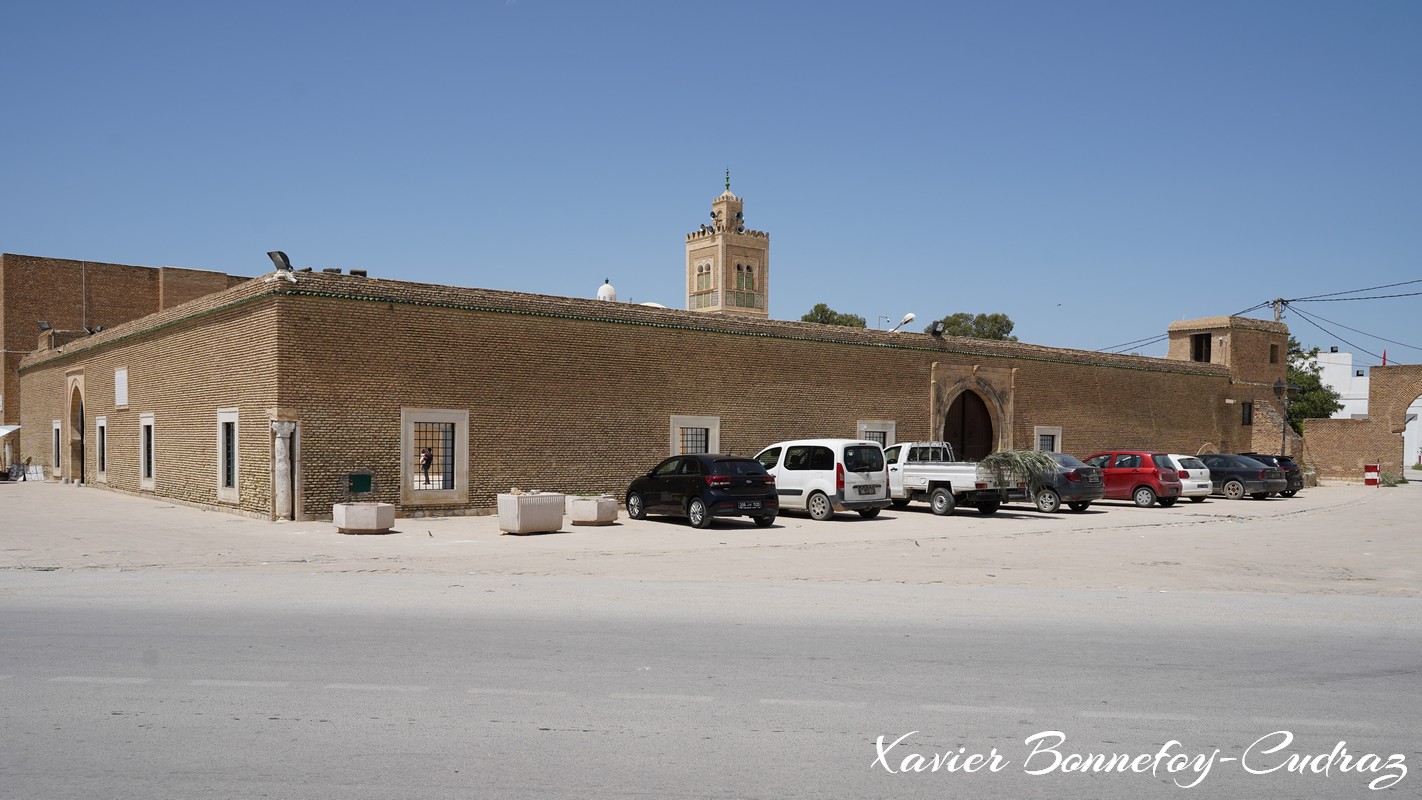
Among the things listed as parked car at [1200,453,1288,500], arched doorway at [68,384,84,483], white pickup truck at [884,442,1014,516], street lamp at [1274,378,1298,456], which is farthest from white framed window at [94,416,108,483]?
street lamp at [1274,378,1298,456]

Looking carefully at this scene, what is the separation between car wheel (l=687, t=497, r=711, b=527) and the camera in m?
18.9

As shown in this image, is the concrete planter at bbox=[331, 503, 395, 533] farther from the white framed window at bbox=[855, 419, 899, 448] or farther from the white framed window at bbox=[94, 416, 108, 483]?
the white framed window at bbox=[94, 416, 108, 483]

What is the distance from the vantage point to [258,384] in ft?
63.7

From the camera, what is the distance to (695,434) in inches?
1002

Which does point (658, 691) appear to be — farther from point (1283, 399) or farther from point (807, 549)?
point (1283, 399)

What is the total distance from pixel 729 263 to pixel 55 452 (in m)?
39.9

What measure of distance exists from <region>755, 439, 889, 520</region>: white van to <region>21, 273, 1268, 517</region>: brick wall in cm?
402

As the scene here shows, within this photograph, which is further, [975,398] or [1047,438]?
[1047,438]

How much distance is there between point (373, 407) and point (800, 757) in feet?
53.3

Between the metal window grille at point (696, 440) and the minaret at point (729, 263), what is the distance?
38.6 metres

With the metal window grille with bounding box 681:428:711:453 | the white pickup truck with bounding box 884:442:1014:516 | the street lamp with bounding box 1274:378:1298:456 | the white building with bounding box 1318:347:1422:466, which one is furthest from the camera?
the white building with bounding box 1318:347:1422:466

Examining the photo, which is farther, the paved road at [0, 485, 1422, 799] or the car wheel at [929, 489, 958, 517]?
the car wheel at [929, 489, 958, 517]

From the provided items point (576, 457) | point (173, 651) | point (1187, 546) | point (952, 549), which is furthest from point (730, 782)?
point (576, 457)

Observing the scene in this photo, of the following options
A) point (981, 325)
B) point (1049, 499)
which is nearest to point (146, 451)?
point (1049, 499)
